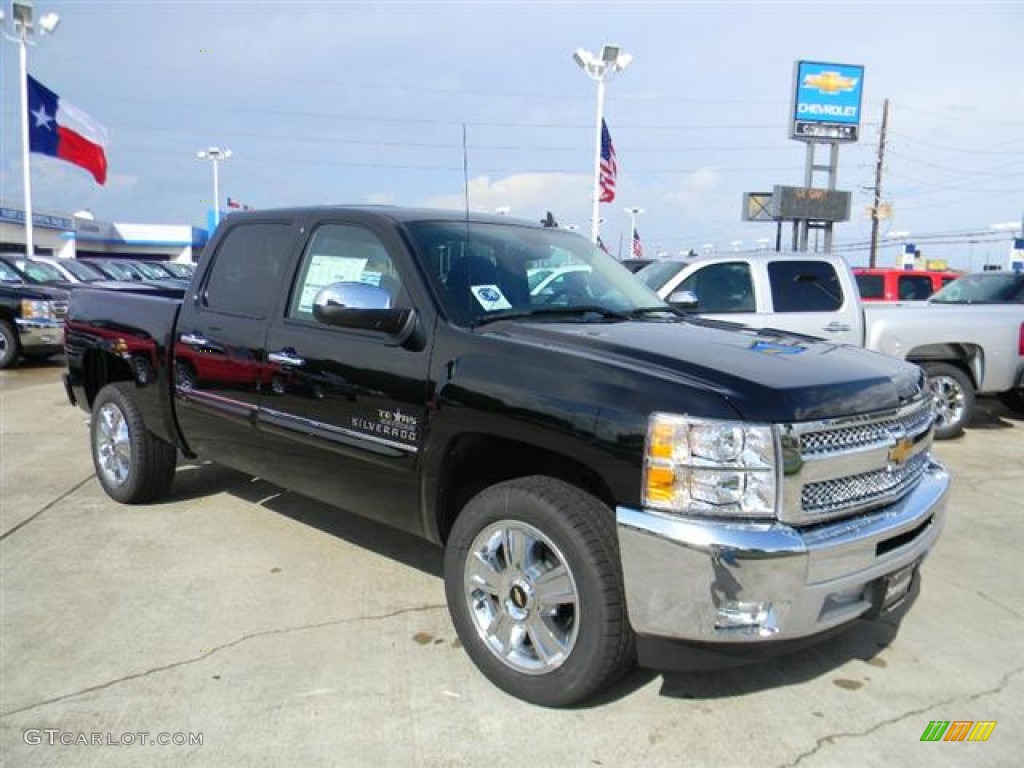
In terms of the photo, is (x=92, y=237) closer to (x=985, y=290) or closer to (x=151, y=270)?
(x=151, y=270)

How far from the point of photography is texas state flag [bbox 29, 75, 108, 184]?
22.2m

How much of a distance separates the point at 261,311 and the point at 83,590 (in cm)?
165

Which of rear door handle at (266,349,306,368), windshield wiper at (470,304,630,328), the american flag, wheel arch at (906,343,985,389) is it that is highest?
the american flag

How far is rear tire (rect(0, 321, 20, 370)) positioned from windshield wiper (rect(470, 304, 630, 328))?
11.2 m

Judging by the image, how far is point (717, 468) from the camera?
2609 mm

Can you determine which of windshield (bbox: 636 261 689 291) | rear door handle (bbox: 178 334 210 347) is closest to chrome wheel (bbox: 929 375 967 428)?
windshield (bbox: 636 261 689 291)

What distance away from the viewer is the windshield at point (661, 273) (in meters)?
8.16

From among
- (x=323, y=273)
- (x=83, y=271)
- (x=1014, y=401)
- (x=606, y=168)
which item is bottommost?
(x=1014, y=401)

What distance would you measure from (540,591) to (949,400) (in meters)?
6.96

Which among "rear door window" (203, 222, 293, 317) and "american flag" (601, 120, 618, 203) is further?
"american flag" (601, 120, 618, 203)

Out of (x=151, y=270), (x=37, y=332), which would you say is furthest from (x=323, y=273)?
(x=151, y=270)

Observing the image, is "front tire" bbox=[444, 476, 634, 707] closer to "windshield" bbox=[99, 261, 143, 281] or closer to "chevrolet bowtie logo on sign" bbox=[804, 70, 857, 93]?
"windshield" bbox=[99, 261, 143, 281]

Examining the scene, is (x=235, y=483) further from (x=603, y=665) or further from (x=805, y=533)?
(x=805, y=533)

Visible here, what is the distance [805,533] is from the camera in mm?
2682
